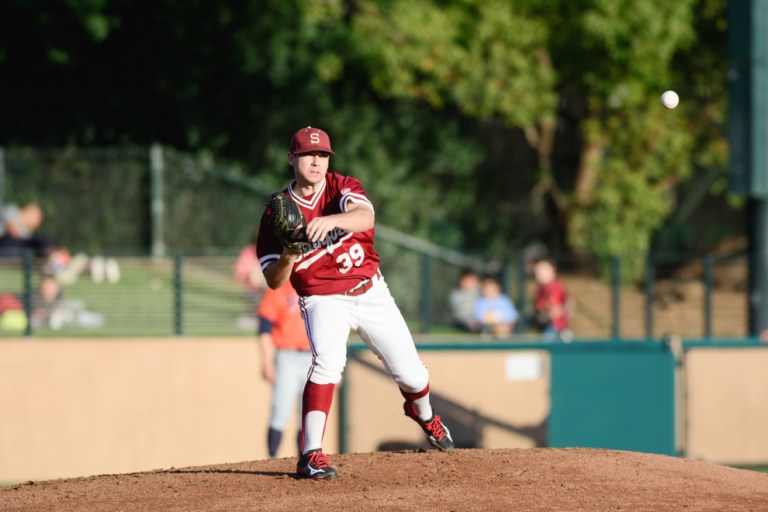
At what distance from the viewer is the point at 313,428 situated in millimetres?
7117

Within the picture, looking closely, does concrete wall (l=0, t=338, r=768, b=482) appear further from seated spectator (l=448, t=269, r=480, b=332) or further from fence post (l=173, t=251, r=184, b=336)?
seated spectator (l=448, t=269, r=480, b=332)

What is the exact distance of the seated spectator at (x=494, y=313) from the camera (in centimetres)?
1488

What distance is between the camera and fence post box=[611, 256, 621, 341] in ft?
49.0

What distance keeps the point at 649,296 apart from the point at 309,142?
9.18 m

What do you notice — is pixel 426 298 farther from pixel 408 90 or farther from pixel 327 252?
pixel 327 252

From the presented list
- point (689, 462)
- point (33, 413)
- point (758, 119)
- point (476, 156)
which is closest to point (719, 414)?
point (758, 119)

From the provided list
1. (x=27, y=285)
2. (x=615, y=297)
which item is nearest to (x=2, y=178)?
(x=27, y=285)

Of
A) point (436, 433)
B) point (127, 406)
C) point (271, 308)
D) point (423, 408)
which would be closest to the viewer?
point (423, 408)

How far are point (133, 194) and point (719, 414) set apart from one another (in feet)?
31.7

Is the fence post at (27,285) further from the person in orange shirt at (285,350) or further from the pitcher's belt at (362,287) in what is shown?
the pitcher's belt at (362,287)

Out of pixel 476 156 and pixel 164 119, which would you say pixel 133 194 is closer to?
pixel 164 119

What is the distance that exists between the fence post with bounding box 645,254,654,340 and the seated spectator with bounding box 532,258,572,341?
1.00 m

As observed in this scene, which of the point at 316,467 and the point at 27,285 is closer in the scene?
the point at 316,467

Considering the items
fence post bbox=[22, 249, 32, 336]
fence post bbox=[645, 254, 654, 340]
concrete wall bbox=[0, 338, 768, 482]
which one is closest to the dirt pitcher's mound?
concrete wall bbox=[0, 338, 768, 482]
